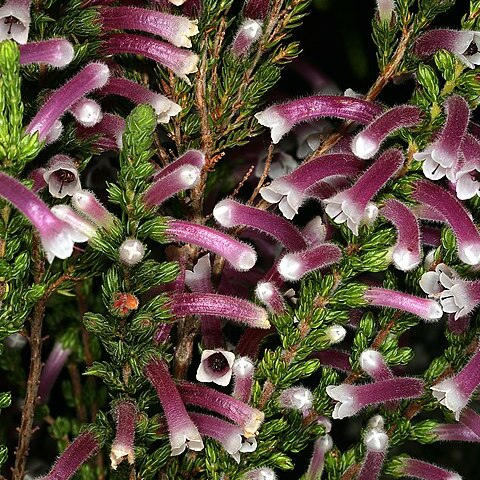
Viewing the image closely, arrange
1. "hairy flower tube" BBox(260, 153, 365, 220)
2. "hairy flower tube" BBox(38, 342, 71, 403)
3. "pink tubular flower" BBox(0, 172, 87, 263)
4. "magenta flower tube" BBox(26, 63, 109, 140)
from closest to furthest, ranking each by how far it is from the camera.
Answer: "pink tubular flower" BBox(0, 172, 87, 263), "magenta flower tube" BBox(26, 63, 109, 140), "hairy flower tube" BBox(260, 153, 365, 220), "hairy flower tube" BBox(38, 342, 71, 403)

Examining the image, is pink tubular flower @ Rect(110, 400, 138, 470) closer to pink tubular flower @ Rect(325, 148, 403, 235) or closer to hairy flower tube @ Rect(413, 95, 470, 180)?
pink tubular flower @ Rect(325, 148, 403, 235)

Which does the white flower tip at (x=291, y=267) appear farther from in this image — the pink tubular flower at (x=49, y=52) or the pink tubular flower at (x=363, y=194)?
the pink tubular flower at (x=49, y=52)

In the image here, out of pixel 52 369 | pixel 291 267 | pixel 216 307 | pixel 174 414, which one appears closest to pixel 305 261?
pixel 291 267

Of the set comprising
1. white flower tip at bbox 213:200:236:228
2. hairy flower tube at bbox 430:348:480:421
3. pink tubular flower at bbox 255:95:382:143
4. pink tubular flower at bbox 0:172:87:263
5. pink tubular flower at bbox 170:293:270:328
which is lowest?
hairy flower tube at bbox 430:348:480:421

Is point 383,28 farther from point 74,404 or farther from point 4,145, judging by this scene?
point 74,404

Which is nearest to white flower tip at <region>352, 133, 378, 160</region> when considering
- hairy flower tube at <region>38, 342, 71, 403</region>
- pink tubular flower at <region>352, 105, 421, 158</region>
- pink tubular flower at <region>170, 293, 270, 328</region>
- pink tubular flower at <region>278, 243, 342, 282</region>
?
pink tubular flower at <region>352, 105, 421, 158</region>

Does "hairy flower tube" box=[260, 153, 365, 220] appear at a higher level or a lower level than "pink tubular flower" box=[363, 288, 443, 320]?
higher

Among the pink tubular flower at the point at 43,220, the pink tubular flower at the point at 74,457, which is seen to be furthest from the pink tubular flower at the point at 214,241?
the pink tubular flower at the point at 74,457
